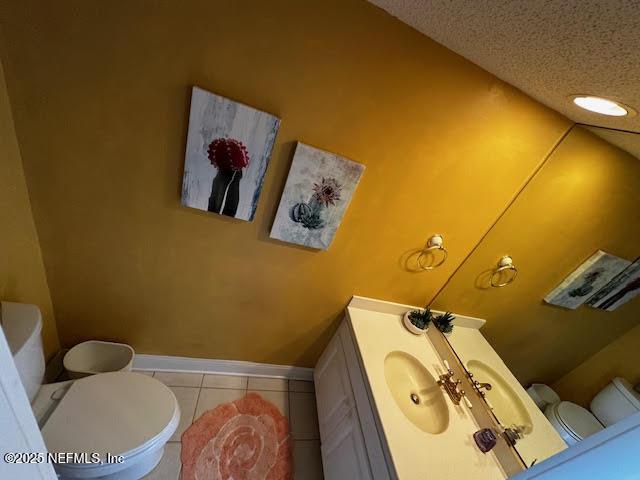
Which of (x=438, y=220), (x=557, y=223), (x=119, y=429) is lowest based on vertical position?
(x=119, y=429)

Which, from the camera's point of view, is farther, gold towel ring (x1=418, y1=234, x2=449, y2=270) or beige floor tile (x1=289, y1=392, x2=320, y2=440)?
beige floor tile (x1=289, y1=392, x2=320, y2=440)

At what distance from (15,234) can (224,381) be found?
132 centimetres

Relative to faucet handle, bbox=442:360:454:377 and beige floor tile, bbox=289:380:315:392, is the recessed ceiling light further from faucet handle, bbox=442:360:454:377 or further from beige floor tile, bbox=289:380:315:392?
beige floor tile, bbox=289:380:315:392

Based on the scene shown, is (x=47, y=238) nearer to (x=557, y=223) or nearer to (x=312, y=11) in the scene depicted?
(x=312, y=11)

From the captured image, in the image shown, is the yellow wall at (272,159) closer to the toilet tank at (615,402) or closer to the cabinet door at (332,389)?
the cabinet door at (332,389)

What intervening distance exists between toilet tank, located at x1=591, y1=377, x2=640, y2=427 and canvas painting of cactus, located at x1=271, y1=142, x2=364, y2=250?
1.05 meters

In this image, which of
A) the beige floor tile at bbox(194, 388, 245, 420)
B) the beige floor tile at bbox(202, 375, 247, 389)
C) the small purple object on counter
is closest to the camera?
the small purple object on counter

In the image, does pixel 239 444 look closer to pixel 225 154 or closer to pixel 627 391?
pixel 225 154

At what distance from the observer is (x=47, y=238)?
3.78 ft

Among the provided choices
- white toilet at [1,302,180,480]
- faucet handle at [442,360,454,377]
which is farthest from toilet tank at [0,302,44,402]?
faucet handle at [442,360,454,377]

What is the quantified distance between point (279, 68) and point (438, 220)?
0.97m

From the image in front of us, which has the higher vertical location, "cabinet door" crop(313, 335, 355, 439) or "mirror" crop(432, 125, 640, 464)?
"mirror" crop(432, 125, 640, 464)

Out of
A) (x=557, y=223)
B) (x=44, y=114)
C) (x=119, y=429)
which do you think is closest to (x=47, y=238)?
(x=44, y=114)

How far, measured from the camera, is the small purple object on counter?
3.59 feet
